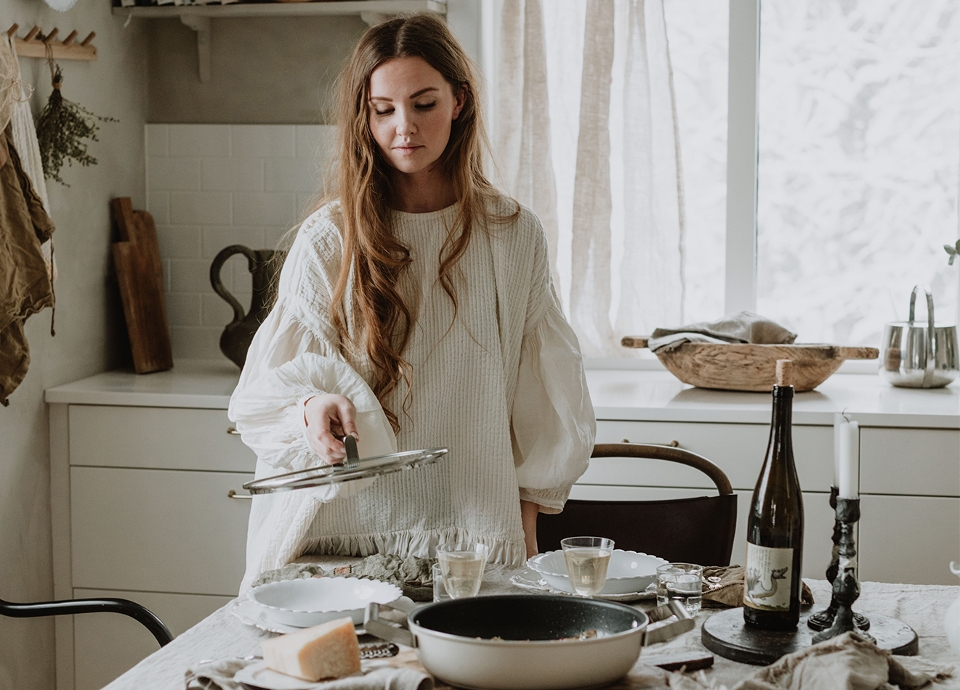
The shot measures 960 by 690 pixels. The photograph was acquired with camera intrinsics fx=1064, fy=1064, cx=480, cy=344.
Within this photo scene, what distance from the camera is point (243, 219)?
129 inches

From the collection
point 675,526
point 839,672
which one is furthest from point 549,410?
point 839,672

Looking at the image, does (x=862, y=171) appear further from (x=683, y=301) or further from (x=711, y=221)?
(x=683, y=301)

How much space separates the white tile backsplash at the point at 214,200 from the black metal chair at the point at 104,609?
1494 millimetres

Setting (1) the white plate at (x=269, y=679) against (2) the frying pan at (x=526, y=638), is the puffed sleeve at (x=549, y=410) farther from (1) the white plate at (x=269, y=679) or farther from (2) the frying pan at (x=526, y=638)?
(1) the white plate at (x=269, y=679)

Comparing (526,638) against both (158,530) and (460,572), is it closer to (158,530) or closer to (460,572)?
(460,572)

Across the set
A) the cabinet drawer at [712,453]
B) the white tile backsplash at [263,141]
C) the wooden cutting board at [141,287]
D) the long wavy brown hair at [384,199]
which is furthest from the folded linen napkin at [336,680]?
the white tile backsplash at [263,141]

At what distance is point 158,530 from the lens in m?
2.77

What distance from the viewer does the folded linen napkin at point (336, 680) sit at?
3.13 feet

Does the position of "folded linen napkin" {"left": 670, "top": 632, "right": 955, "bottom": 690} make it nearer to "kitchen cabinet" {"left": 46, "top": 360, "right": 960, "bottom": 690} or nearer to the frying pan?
the frying pan

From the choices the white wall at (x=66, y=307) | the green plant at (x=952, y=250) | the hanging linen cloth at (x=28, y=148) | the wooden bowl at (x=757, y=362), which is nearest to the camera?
the hanging linen cloth at (x=28, y=148)

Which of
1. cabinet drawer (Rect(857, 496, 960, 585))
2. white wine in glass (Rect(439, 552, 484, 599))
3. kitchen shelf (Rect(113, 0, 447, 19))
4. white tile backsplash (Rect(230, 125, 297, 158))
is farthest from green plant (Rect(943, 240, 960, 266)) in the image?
white wine in glass (Rect(439, 552, 484, 599))

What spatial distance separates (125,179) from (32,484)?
975mm

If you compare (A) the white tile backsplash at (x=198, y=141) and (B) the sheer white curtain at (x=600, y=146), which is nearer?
(B) the sheer white curtain at (x=600, y=146)

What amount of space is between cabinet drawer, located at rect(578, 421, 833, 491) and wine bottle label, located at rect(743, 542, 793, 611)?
1.32 meters
